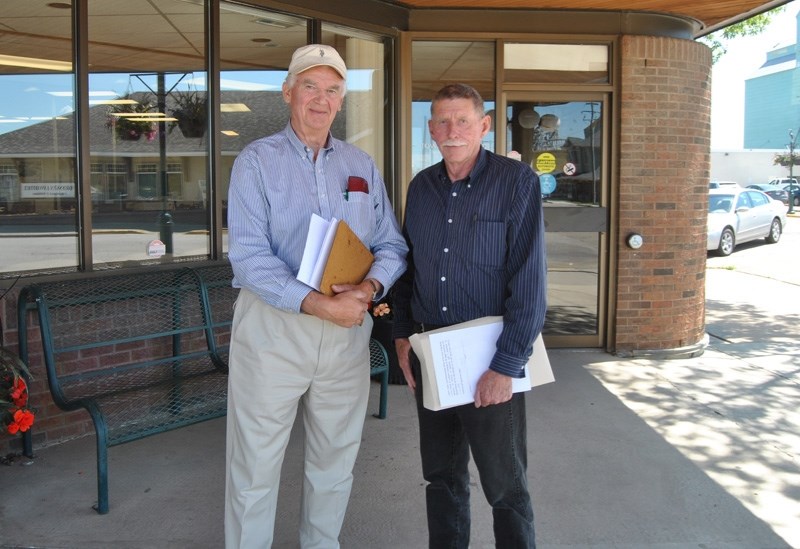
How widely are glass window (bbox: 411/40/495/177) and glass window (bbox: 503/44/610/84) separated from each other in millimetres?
181

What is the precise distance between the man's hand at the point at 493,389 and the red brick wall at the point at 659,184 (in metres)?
4.34

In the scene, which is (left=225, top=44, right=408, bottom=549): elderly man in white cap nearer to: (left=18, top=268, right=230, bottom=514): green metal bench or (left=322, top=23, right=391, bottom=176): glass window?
(left=18, top=268, right=230, bottom=514): green metal bench

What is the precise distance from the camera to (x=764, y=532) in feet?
11.4

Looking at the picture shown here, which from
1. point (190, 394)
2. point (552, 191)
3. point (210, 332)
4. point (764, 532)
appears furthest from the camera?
point (552, 191)

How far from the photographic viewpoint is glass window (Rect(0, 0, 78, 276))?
4.34 m

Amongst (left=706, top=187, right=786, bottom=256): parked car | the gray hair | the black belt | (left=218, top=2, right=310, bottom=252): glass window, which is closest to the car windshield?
(left=706, top=187, right=786, bottom=256): parked car

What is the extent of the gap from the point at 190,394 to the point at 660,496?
8.03ft

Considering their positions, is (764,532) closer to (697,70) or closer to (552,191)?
(552,191)

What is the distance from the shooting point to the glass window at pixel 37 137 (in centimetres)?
434

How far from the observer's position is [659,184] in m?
6.59

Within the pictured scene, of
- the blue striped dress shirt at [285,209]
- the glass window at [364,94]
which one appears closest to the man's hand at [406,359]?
the blue striped dress shirt at [285,209]

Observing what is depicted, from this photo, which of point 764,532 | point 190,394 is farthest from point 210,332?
point 764,532

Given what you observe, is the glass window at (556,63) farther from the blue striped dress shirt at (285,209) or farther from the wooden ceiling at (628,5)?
the blue striped dress shirt at (285,209)

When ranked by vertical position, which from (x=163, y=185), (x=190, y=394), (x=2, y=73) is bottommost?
(x=190, y=394)
